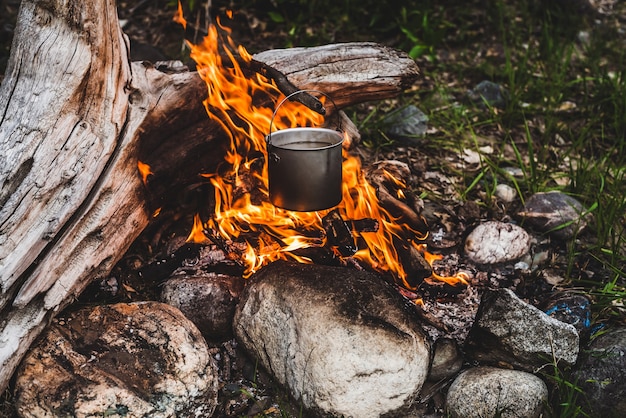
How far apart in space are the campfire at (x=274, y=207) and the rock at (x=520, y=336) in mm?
560

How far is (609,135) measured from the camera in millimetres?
5254

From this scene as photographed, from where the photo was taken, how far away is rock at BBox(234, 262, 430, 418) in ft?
9.29

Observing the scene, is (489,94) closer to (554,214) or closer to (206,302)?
(554,214)

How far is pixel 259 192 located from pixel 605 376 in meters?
2.17

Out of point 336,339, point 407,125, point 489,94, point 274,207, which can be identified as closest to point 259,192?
point 274,207

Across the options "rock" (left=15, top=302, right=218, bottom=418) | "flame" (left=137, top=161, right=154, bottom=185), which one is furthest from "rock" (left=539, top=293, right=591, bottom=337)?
"flame" (left=137, top=161, right=154, bottom=185)

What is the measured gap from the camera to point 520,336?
2994mm

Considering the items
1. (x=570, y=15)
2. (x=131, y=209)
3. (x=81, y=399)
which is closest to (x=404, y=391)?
(x=81, y=399)

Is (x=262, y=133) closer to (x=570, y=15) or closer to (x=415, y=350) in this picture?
(x=415, y=350)

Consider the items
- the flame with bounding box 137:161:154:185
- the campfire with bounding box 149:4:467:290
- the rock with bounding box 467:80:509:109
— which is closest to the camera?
the flame with bounding box 137:161:154:185

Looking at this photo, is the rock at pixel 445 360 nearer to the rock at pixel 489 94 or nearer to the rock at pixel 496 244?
the rock at pixel 496 244

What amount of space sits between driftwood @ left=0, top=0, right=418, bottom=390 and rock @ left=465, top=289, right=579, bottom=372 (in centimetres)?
189

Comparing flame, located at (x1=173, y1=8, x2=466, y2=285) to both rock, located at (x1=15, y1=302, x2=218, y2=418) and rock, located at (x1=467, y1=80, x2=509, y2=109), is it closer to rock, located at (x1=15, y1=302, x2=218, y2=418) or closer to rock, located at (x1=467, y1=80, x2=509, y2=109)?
rock, located at (x1=15, y1=302, x2=218, y2=418)

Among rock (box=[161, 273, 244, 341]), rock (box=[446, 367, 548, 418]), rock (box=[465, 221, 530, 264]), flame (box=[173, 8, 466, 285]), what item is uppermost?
flame (box=[173, 8, 466, 285])
